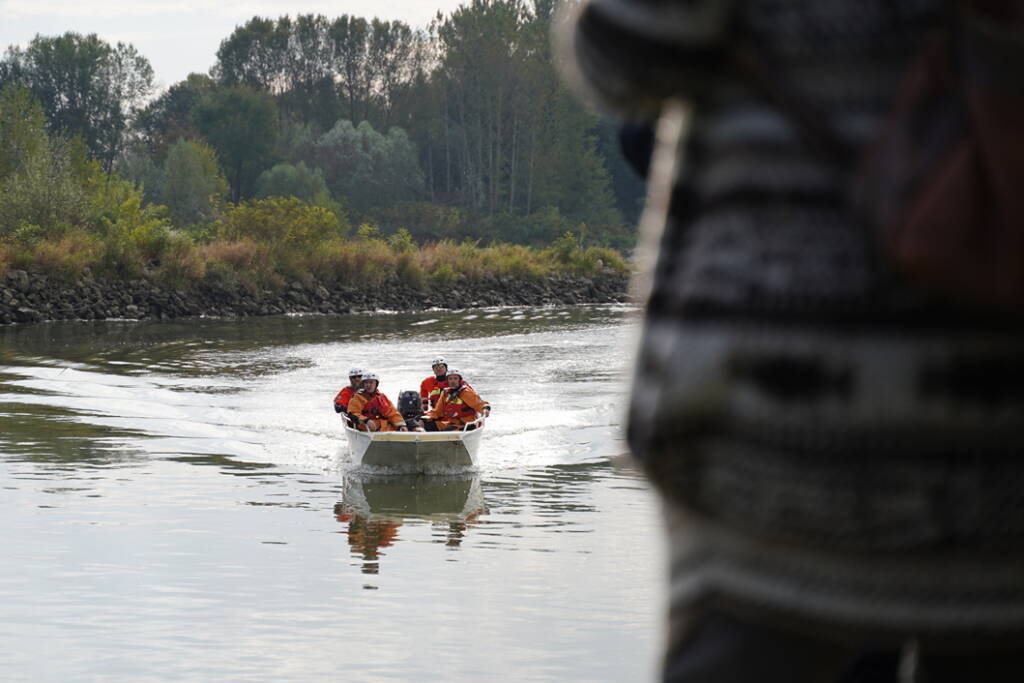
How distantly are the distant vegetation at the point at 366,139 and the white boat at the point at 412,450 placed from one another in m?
36.6

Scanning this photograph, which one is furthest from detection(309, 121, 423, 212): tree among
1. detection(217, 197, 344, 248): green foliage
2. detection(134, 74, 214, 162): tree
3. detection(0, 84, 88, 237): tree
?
detection(0, 84, 88, 237): tree

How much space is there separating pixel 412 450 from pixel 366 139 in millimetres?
67105

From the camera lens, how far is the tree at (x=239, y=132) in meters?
80.2

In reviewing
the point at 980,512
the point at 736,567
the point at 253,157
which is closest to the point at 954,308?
the point at 980,512

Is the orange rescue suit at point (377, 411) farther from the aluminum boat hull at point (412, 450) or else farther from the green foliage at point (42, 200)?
the green foliage at point (42, 200)

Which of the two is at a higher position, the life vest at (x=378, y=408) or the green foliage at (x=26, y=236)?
the green foliage at (x=26, y=236)

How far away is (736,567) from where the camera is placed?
4.17 feet

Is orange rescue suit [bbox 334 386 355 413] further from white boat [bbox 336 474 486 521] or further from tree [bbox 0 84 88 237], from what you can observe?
tree [bbox 0 84 88 237]

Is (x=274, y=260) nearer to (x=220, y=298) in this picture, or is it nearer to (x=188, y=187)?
(x=220, y=298)

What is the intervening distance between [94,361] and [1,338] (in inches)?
249

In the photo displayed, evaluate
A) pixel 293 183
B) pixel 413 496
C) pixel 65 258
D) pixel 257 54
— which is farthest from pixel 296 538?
pixel 257 54

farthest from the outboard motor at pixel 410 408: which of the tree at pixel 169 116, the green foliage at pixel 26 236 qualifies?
the tree at pixel 169 116

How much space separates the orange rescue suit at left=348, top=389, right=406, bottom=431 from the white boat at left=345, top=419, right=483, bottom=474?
253mm

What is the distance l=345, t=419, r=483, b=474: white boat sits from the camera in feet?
55.2
